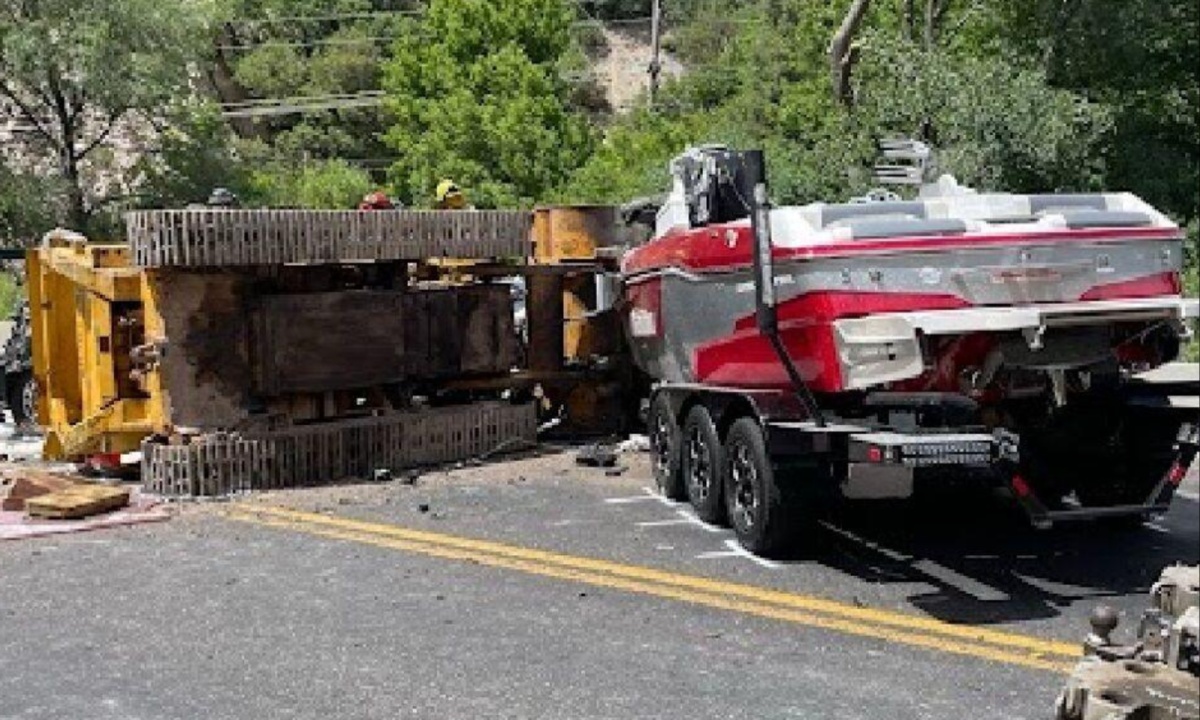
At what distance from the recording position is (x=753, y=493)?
8.60 m

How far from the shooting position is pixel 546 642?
22.9 ft

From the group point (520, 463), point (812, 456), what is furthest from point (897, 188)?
point (812, 456)

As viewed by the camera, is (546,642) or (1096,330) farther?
(1096,330)

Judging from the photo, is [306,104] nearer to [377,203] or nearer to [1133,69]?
[1133,69]

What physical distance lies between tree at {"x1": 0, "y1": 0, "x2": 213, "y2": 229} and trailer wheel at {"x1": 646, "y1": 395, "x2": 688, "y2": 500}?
21445mm

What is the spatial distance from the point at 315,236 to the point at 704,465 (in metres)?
3.70

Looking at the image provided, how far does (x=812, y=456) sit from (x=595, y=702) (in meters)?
2.59

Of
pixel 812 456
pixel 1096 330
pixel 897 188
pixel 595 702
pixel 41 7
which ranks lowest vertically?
pixel 595 702

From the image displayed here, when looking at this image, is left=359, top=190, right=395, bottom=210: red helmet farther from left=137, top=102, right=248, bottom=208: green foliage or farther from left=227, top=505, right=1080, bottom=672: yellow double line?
left=137, top=102, right=248, bottom=208: green foliage

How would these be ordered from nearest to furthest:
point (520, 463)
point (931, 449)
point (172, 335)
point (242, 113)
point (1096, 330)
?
point (931, 449) → point (1096, 330) → point (172, 335) → point (520, 463) → point (242, 113)

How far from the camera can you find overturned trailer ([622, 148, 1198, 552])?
7.71m

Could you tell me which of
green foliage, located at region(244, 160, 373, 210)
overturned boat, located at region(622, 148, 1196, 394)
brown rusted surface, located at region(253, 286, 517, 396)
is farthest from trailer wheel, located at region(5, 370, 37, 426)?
green foliage, located at region(244, 160, 373, 210)

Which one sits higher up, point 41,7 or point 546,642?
point 41,7

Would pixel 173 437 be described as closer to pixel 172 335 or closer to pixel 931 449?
pixel 172 335
